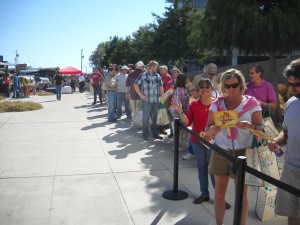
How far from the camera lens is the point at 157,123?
A: 828 centimetres

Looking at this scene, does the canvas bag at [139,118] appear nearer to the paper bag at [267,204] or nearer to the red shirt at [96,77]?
the paper bag at [267,204]

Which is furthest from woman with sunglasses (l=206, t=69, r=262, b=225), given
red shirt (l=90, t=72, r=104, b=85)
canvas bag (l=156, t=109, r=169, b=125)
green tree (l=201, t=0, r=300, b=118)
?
red shirt (l=90, t=72, r=104, b=85)

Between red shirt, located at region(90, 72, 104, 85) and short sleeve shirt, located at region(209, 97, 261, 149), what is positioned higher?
red shirt, located at region(90, 72, 104, 85)

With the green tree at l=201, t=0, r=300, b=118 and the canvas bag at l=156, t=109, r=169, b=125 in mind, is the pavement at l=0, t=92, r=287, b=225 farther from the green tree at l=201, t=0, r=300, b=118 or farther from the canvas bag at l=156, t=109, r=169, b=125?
the green tree at l=201, t=0, r=300, b=118

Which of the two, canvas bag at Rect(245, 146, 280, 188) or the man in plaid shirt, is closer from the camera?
canvas bag at Rect(245, 146, 280, 188)

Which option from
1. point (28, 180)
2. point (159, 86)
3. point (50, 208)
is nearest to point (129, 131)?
point (159, 86)

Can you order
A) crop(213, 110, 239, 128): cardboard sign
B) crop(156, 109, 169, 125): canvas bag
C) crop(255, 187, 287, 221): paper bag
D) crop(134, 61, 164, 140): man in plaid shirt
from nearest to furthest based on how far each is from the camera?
crop(213, 110, 239, 128): cardboard sign → crop(255, 187, 287, 221): paper bag → crop(134, 61, 164, 140): man in plaid shirt → crop(156, 109, 169, 125): canvas bag

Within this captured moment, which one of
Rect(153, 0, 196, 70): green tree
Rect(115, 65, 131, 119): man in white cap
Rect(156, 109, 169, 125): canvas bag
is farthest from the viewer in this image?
Rect(153, 0, 196, 70): green tree

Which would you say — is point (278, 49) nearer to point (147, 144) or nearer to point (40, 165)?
point (147, 144)

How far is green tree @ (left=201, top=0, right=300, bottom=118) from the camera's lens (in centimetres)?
933

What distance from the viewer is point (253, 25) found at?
9289mm

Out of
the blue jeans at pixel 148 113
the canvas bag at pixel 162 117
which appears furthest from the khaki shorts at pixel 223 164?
the canvas bag at pixel 162 117

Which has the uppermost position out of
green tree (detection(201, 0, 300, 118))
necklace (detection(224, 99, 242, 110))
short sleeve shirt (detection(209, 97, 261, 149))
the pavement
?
green tree (detection(201, 0, 300, 118))

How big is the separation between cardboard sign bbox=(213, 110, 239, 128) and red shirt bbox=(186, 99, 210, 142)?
0.94m
